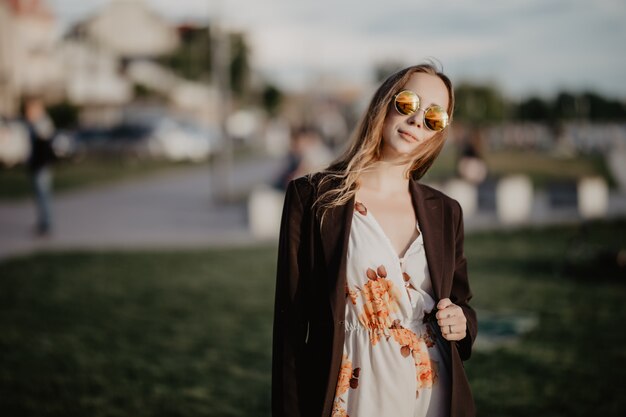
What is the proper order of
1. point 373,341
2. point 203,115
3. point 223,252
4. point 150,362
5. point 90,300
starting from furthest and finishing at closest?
point 203,115
point 223,252
point 90,300
point 150,362
point 373,341

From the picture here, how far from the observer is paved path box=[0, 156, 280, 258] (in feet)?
36.7

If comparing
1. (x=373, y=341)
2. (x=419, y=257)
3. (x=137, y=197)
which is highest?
(x=419, y=257)

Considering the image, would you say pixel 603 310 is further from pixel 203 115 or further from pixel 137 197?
pixel 203 115

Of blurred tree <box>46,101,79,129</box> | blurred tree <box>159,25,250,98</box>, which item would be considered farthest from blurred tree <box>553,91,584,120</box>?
blurred tree <box>46,101,79,129</box>

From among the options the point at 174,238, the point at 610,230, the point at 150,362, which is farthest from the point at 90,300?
the point at 610,230

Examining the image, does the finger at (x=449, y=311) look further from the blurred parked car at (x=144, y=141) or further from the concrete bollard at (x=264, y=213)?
the blurred parked car at (x=144, y=141)

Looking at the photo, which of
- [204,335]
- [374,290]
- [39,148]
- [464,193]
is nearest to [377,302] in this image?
[374,290]

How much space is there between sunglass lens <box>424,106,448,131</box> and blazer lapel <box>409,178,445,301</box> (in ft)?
0.75

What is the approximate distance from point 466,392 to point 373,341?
0.40 metres

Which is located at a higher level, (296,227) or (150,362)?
(296,227)

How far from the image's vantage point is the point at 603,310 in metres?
6.85

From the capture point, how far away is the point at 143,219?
1379cm

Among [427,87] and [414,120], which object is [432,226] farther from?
[427,87]

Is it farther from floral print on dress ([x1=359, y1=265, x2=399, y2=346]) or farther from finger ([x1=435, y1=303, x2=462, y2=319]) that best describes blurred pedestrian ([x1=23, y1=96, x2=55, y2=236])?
finger ([x1=435, y1=303, x2=462, y2=319])
